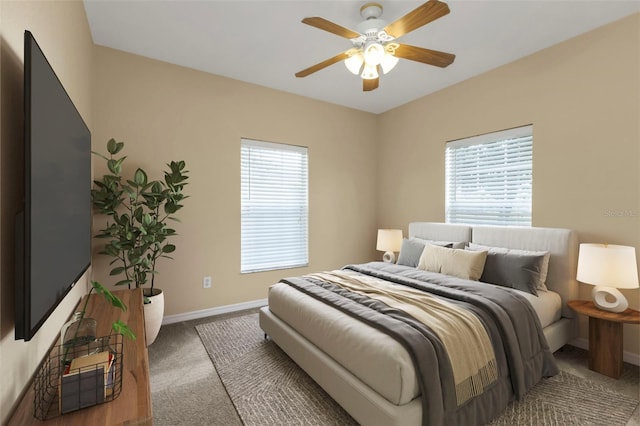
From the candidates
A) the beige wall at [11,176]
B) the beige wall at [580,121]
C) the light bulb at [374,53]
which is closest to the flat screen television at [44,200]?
the beige wall at [11,176]

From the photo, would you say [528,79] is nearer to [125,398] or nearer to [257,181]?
[257,181]

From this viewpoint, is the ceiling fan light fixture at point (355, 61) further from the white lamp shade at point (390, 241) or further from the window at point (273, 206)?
the white lamp shade at point (390, 241)

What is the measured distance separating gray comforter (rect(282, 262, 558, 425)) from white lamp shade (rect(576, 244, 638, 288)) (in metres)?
0.61

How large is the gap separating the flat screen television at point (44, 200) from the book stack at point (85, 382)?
0.61 ft

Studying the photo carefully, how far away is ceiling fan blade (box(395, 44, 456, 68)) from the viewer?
221cm

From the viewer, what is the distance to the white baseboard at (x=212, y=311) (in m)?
3.38

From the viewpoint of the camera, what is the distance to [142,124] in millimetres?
3225

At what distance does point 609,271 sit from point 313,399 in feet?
7.92

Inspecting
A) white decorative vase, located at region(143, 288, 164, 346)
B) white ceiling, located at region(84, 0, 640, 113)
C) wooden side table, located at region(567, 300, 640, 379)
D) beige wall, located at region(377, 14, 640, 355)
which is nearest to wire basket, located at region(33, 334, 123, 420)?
white decorative vase, located at region(143, 288, 164, 346)

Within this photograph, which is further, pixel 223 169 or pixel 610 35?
pixel 223 169

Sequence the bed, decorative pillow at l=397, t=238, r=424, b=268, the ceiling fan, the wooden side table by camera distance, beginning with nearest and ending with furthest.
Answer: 1. the bed
2. the ceiling fan
3. the wooden side table
4. decorative pillow at l=397, t=238, r=424, b=268

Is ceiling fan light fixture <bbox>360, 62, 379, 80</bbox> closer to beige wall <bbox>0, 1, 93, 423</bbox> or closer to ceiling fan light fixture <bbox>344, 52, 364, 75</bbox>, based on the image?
ceiling fan light fixture <bbox>344, 52, 364, 75</bbox>

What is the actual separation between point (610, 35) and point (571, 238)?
1.79m

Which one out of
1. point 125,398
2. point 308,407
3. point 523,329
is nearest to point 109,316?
point 125,398
